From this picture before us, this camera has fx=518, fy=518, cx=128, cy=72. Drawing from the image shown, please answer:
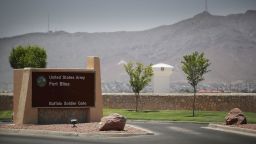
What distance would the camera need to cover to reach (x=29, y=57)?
66562 mm

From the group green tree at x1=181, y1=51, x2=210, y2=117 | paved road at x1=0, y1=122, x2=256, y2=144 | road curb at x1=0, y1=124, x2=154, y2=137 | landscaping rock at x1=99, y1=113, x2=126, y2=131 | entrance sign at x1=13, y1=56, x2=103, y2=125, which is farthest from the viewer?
green tree at x1=181, y1=51, x2=210, y2=117

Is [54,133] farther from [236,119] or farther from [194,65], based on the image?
[194,65]

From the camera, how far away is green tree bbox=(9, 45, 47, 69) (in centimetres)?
6662

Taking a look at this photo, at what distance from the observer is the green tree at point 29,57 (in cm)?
6662

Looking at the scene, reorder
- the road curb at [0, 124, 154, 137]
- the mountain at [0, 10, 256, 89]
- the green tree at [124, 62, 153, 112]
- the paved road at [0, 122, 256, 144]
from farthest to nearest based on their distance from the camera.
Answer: the mountain at [0, 10, 256, 89]
the green tree at [124, 62, 153, 112]
the road curb at [0, 124, 154, 137]
the paved road at [0, 122, 256, 144]

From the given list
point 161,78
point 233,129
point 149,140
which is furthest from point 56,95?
point 161,78

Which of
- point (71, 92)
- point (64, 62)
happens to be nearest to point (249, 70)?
point (64, 62)

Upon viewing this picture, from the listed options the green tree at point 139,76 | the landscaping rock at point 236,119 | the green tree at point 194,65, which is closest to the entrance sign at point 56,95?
the landscaping rock at point 236,119

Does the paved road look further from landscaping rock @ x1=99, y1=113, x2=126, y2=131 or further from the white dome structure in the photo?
the white dome structure

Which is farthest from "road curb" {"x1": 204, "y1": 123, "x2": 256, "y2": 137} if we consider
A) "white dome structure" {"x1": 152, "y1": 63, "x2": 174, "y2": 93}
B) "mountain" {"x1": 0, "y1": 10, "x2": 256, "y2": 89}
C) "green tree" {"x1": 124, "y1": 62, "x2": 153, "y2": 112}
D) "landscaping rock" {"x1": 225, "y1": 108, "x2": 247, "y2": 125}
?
"mountain" {"x1": 0, "y1": 10, "x2": 256, "y2": 89}

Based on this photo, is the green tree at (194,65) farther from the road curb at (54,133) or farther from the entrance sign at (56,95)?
the road curb at (54,133)

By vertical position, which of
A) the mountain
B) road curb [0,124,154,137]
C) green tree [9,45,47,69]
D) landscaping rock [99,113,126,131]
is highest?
the mountain

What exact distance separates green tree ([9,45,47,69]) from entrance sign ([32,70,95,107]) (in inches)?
1457

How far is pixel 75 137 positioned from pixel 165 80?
3660 centimetres
